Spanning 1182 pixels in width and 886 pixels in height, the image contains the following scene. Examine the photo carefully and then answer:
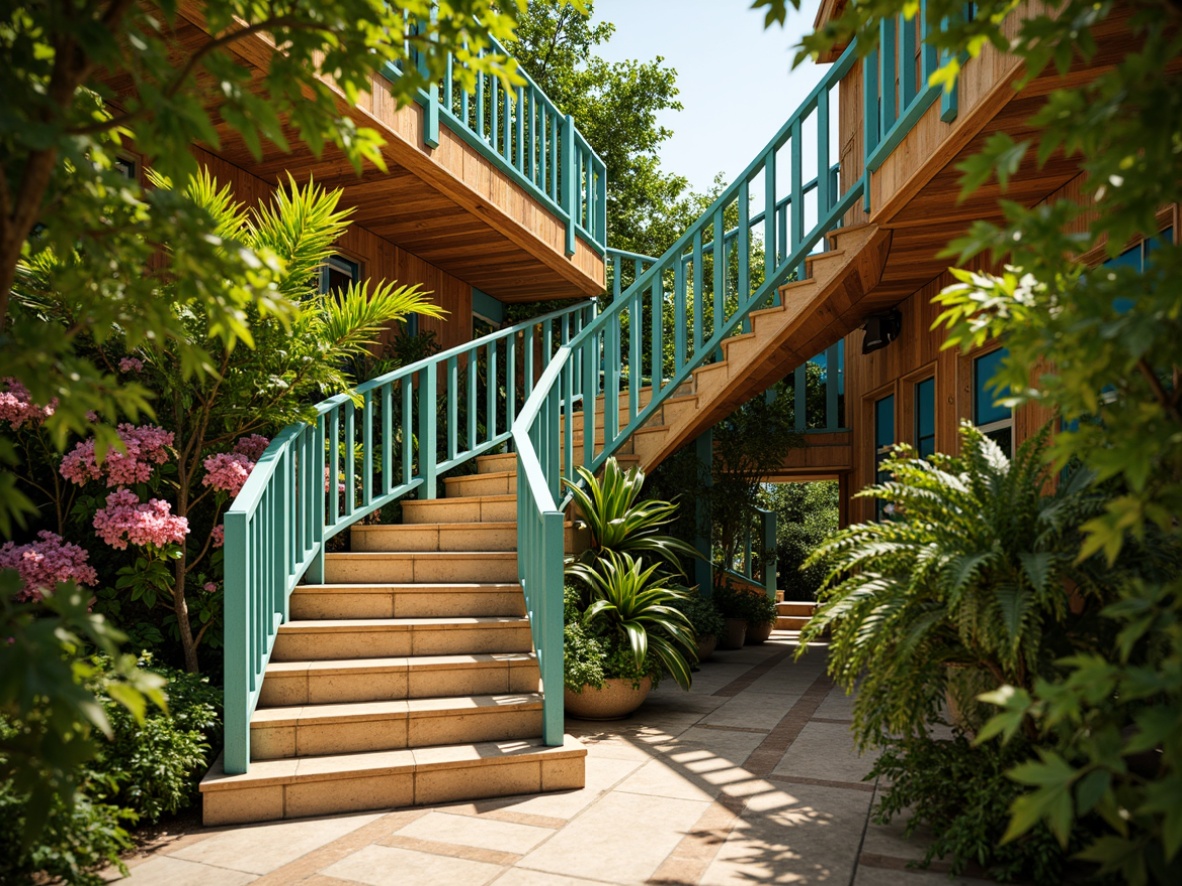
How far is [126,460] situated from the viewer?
3.53 metres

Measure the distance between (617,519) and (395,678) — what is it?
1.86 meters

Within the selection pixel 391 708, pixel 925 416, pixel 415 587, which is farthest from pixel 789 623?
pixel 391 708

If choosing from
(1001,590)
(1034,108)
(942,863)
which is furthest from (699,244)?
(942,863)

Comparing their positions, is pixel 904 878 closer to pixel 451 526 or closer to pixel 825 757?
pixel 825 757

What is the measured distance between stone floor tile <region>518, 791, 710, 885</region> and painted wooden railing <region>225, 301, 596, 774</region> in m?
0.78

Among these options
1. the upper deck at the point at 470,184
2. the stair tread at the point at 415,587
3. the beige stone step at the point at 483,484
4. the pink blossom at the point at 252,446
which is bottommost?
the stair tread at the point at 415,587

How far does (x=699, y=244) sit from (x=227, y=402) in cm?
334

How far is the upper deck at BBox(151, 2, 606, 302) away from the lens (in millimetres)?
4926

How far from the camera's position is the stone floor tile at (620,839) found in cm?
261

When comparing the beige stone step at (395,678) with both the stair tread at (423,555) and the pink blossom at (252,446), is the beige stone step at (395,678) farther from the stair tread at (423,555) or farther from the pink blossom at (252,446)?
the pink blossom at (252,446)

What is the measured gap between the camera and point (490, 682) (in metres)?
3.83

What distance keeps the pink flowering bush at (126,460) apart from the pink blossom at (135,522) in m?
0.08

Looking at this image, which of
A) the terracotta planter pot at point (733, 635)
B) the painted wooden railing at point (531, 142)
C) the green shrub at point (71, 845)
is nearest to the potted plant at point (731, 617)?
the terracotta planter pot at point (733, 635)

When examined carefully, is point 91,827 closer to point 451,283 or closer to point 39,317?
point 39,317
